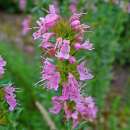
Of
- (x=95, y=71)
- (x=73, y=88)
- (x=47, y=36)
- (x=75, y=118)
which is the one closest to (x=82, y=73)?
(x=73, y=88)

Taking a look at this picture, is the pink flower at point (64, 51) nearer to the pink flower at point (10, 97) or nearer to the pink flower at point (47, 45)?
the pink flower at point (47, 45)

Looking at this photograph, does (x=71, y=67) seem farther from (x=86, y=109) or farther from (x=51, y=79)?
(x=86, y=109)

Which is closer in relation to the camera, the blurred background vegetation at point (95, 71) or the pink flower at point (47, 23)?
the pink flower at point (47, 23)

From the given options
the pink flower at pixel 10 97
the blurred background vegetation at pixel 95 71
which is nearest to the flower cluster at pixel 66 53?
the pink flower at pixel 10 97

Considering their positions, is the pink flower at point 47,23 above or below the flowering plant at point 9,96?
above

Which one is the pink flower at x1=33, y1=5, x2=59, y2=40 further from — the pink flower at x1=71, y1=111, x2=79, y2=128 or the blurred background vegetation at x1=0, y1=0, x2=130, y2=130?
the blurred background vegetation at x1=0, y1=0, x2=130, y2=130

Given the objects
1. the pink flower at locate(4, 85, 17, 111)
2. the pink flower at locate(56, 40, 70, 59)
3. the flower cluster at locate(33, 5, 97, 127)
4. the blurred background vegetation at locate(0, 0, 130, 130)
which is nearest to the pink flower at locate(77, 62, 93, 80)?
the flower cluster at locate(33, 5, 97, 127)

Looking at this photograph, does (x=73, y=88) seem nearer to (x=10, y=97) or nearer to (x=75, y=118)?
(x=10, y=97)

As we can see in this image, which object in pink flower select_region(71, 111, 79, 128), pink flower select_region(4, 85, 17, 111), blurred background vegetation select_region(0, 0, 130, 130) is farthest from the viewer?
blurred background vegetation select_region(0, 0, 130, 130)

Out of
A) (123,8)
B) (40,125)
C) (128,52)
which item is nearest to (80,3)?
(123,8)
